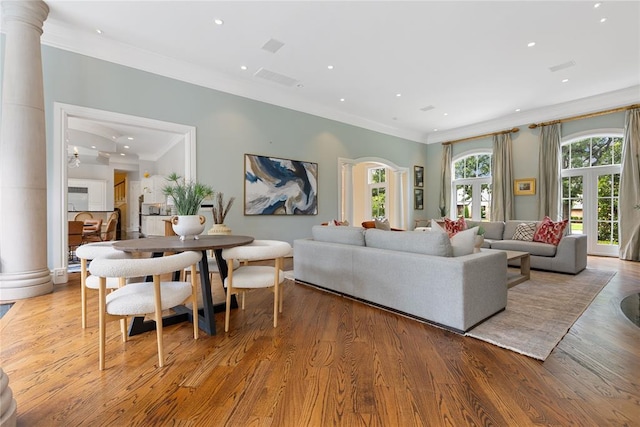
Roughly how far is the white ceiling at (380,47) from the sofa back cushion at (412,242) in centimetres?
267

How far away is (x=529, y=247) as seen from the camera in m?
4.87

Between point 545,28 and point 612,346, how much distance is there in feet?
12.8

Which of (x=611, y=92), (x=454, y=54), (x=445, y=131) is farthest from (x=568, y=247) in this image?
(x=445, y=131)

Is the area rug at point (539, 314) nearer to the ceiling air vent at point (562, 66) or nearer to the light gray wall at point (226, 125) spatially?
the ceiling air vent at point (562, 66)

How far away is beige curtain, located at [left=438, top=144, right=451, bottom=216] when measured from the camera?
8641 millimetres

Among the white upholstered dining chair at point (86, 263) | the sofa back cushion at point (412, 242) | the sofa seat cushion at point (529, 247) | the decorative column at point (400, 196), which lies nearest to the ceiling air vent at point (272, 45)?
the sofa back cushion at point (412, 242)

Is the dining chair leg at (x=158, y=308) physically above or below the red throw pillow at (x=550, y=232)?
below

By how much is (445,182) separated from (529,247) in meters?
4.13

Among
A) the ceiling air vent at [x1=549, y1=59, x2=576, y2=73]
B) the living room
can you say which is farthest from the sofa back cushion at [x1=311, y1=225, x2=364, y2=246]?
the ceiling air vent at [x1=549, y1=59, x2=576, y2=73]

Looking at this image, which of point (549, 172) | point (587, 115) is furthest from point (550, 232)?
point (587, 115)

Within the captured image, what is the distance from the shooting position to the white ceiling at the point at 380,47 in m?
3.46

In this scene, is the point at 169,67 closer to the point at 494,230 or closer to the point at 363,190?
the point at 494,230

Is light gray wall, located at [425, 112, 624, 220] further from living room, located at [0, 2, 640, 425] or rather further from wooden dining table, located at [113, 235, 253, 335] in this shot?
wooden dining table, located at [113, 235, 253, 335]

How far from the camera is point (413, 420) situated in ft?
4.51
